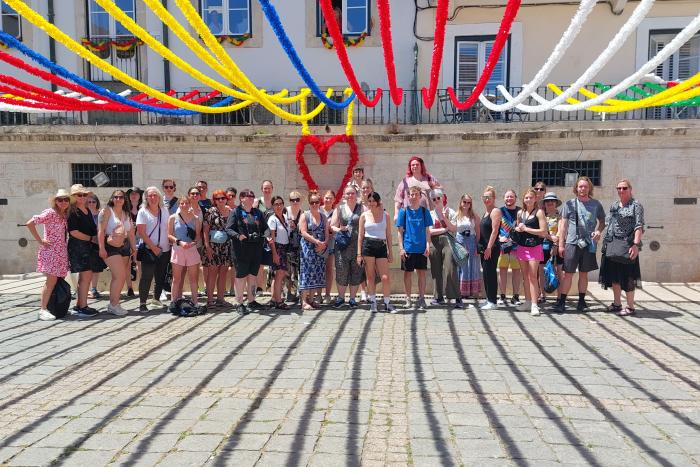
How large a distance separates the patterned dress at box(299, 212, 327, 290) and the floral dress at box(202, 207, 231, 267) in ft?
3.55

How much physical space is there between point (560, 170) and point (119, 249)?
27.5 ft

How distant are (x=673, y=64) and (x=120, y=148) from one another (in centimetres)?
1278

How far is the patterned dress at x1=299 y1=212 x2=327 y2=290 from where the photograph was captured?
752 cm

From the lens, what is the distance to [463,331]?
624 cm

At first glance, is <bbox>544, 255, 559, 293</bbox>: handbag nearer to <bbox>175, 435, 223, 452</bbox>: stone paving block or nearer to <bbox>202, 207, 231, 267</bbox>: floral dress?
<bbox>202, 207, 231, 267</bbox>: floral dress

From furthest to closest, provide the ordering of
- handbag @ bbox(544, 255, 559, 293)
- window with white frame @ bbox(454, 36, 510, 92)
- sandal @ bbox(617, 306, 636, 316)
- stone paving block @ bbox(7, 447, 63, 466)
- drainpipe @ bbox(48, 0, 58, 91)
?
drainpipe @ bbox(48, 0, 58, 91) < window with white frame @ bbox(454, 36, 510, 92) < handbag @ bbox(544, 255, 559, 293) < sandal @ bbox(617, 306, 636, 316) < stone paving block @ bbox(7, 447, 63, 466)

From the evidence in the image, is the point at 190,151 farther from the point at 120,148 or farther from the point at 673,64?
the point at 673,64

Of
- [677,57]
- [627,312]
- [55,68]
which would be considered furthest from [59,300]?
[677,57]

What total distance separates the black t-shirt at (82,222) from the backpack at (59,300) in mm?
692

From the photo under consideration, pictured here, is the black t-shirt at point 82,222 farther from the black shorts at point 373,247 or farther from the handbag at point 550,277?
the handbag at point 550,277

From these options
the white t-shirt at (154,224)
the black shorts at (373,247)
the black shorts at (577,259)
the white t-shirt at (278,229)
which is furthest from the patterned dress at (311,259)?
the black shorts at (577,259)

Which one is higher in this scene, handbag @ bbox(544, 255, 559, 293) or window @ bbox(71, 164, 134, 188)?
window @ bbox(71, 164, 134, 188)

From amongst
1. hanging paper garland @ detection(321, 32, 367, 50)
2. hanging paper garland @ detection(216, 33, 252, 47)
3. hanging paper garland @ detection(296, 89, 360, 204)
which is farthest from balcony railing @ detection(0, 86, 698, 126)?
hanging paper garland @ detection(216, 33, 252, 47)

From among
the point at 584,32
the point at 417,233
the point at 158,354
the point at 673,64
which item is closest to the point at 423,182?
the point at 417,233
